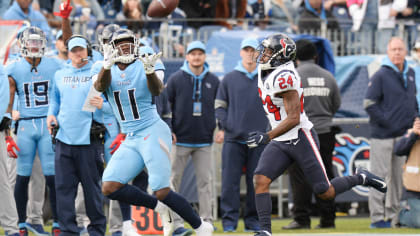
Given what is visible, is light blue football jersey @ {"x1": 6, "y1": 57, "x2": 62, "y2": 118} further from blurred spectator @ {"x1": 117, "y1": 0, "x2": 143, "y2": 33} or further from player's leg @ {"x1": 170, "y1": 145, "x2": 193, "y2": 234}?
blurred spectator @ {"x1": 117, "y1": 0, "x2": 143, "y2": 33}

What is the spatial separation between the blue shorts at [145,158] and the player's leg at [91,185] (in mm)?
952

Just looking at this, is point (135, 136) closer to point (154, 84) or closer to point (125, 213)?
point (154, 84)

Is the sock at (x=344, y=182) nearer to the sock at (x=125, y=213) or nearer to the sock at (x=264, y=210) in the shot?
the sock at (x=264, y=210)

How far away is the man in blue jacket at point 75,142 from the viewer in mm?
8664

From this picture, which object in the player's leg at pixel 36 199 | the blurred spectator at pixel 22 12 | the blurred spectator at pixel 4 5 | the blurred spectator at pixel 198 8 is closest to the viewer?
the player's leg at pixel 36 199

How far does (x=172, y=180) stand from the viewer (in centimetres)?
1050

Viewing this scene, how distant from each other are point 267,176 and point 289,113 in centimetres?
60

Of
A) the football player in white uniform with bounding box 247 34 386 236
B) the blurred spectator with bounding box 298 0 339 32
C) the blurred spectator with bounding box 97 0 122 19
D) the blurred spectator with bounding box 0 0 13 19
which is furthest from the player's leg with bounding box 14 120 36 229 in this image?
the blurred spectator with bounding box 298 0 339 32

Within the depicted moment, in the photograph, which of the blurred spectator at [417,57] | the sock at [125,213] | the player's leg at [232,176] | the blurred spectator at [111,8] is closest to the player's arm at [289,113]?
the sock at [125,213]

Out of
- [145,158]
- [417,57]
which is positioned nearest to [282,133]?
[145,158]

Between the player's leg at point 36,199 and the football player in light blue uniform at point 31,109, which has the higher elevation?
the football player in light blue uniform at point 31,109

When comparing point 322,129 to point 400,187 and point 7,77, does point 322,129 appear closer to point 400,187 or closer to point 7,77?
point 400,187

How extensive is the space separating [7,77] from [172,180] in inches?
101

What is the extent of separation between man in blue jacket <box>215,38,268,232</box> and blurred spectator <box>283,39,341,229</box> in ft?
1.81
